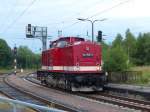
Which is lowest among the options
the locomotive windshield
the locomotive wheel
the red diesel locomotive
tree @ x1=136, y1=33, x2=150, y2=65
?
the locomotive wheel

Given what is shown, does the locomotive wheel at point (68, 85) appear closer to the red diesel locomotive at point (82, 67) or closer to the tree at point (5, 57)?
the red diesel locomotive at point (82, 67)

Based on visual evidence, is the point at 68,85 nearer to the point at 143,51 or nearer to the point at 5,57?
the point at 143,51

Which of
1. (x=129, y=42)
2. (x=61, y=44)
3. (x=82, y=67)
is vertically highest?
(x=129, y=42)

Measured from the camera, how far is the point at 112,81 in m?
52.1

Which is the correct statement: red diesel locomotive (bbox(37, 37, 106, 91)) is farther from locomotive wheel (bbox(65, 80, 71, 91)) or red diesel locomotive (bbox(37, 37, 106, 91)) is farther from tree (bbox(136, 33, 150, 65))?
tree (bbox(136, 33, 150, 65))

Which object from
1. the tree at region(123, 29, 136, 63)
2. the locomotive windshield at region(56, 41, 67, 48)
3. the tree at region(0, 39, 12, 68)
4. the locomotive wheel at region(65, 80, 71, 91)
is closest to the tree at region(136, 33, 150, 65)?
the tree at region(123, 29, 136, 63)

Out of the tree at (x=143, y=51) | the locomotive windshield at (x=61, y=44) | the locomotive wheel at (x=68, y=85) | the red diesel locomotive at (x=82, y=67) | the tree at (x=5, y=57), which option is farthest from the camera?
the tree at (x=5, y=57)

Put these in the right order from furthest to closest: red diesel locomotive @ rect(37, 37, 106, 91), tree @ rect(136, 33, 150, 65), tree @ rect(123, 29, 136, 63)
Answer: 1. tree @ rect(123, 29, 136, 63)
2. tree @ rect(136, 33, 150, 65)
3. red diesel locomotive @ rect(37, 37, 106, 91)

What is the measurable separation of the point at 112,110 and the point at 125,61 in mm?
30885

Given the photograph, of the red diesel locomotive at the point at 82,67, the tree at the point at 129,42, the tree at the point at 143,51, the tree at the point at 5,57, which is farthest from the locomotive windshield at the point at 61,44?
the tree at the point at 5,57

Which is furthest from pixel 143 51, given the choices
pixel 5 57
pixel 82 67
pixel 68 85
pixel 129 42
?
pixel 82 67

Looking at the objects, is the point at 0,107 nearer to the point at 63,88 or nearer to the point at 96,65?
the point at 96,65

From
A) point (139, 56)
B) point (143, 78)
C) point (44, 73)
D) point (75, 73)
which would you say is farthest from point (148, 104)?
point (139, 56)

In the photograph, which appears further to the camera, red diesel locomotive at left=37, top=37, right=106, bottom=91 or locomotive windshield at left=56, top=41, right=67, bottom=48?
locomotive windshield at left=56, top=41, right=67, bottom=48
